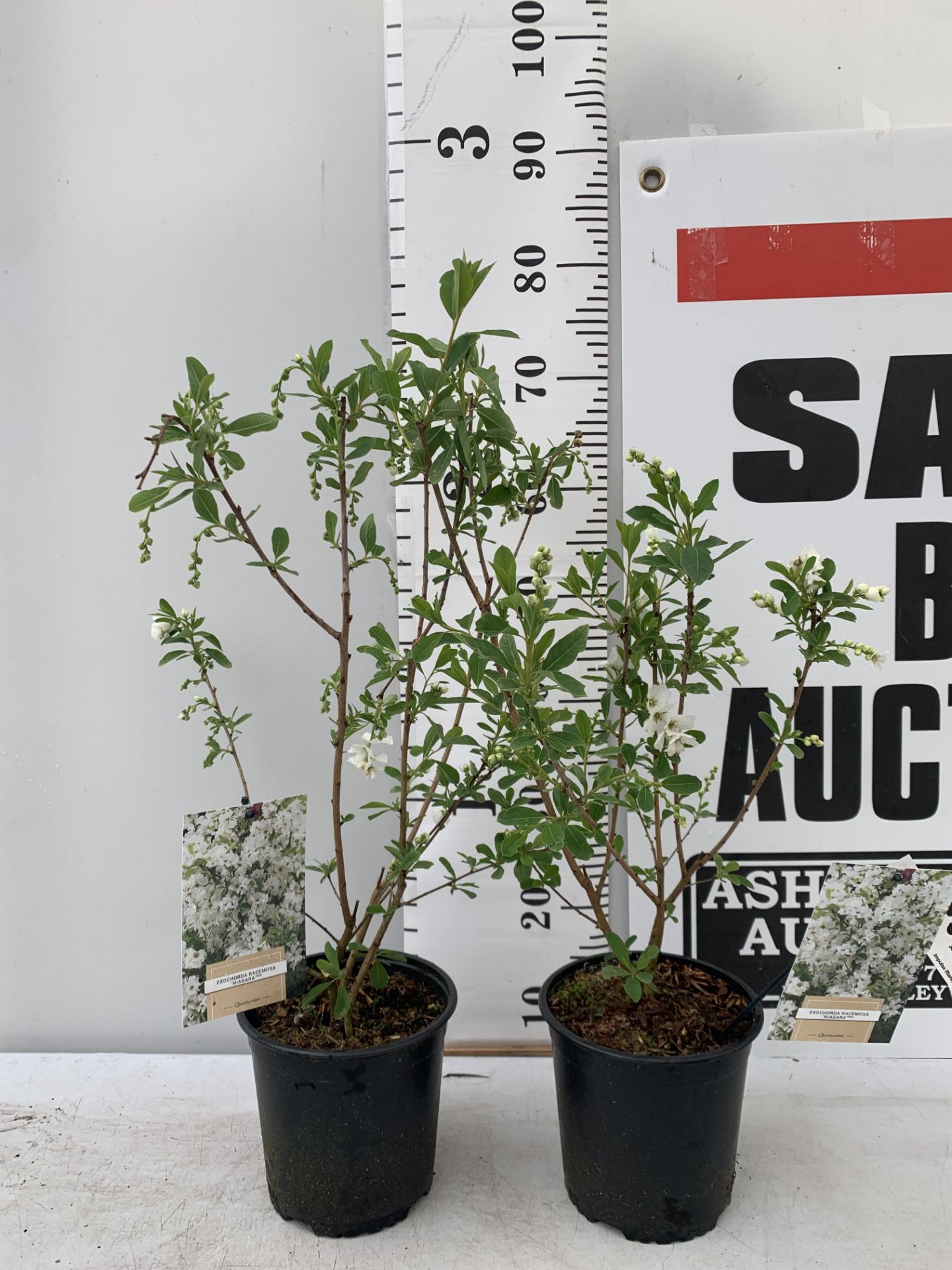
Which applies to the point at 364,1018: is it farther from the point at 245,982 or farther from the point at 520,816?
A: the point at 520,816

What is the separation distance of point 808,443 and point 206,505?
79 cm

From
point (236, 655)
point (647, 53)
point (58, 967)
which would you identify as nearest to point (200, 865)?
point (236, 655)

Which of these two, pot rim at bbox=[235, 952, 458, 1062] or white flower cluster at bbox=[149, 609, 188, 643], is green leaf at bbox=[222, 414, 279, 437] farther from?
pot rim at bbox=[235, 952, 458, 1062]

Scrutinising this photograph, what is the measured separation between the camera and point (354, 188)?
1277mm

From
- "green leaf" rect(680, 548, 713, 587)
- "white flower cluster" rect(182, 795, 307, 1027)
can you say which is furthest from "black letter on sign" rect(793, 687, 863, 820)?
"white flower cluster" rect(182, 795, 307, 1027)

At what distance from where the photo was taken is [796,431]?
1264 millimetres

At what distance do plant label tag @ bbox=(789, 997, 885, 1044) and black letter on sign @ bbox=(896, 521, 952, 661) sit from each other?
48 cm

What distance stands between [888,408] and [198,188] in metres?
0.97

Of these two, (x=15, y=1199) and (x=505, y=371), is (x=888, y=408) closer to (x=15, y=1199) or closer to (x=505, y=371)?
(x=505, y=371)

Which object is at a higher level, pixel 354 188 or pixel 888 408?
pixel 354 188

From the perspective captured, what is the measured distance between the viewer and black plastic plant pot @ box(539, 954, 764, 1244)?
961mm

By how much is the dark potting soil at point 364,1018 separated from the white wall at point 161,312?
0.30 metres

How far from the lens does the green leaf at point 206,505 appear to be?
3.07ft

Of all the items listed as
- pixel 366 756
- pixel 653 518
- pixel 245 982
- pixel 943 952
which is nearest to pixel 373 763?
pixel 366 756
